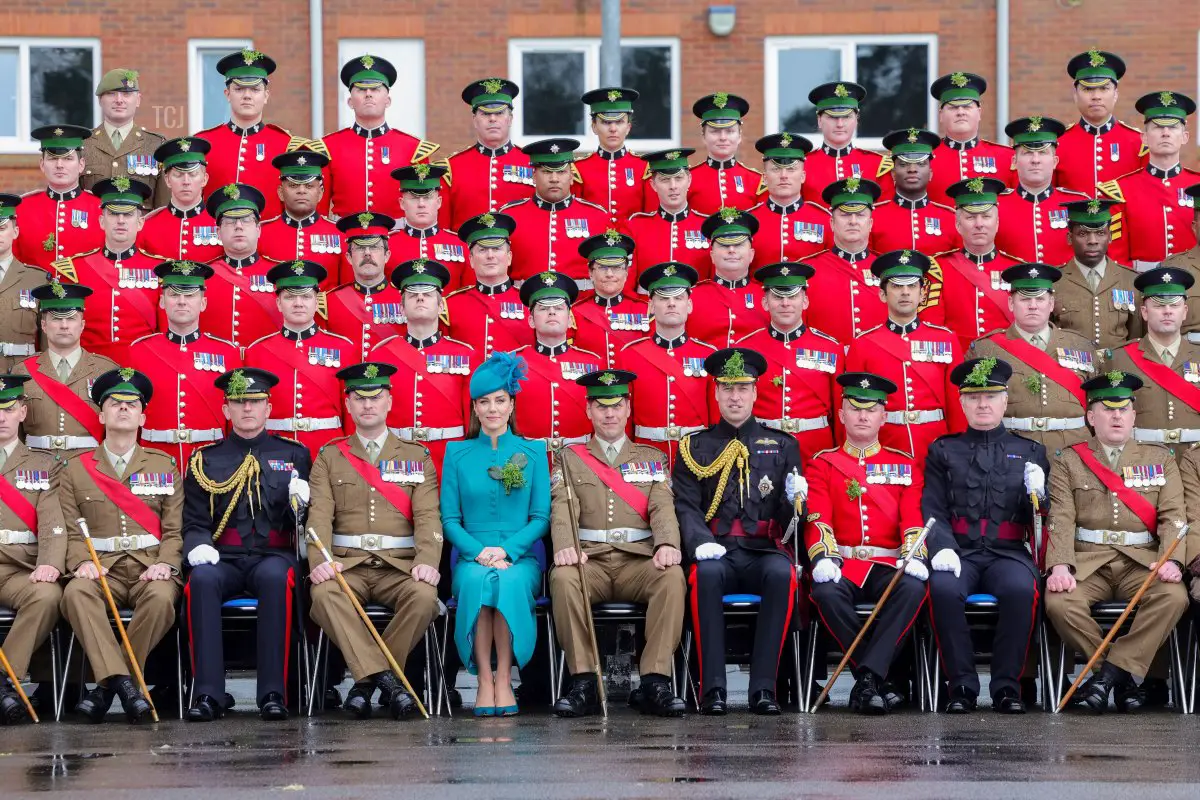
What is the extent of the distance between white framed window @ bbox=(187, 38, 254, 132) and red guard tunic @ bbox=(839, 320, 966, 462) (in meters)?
8.24

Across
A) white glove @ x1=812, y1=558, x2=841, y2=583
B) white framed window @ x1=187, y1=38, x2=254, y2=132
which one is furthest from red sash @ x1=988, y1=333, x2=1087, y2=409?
white framed window @ x1=187, y1=38, x2=254, y2=132

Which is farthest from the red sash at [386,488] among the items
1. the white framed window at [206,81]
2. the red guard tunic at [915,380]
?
the white framed window at [206,81]

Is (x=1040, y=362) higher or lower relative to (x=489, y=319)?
lower

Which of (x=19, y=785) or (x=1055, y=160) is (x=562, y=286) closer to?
(x=1055, y=160)

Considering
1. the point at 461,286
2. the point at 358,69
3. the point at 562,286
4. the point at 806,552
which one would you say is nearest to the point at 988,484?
the point at 806,552

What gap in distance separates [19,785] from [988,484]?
4518 mm

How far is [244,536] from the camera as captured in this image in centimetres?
1020

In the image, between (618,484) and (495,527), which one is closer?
(495,527)

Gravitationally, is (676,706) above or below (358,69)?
below

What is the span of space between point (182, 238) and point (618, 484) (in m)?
3.03

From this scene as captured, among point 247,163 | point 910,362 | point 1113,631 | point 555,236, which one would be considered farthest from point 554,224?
point 1113,631

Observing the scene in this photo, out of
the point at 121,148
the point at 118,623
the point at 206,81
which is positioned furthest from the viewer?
the point at 206,81

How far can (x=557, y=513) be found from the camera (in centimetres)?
1016

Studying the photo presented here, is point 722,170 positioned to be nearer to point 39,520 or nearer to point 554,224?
point 554,224
